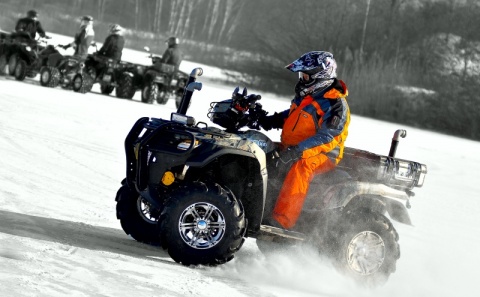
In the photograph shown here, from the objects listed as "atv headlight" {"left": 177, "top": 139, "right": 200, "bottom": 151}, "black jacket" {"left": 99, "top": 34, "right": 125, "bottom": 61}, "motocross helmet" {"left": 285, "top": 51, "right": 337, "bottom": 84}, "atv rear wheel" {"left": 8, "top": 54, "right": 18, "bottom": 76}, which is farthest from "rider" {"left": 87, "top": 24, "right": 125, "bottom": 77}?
"atv headlight" {"left": 177, "top": 139, "right": 200, "bottom": 151}

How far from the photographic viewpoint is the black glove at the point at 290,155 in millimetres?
7355

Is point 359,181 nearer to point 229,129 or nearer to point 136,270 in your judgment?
point 229,129

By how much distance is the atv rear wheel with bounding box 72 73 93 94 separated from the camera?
2395 cm

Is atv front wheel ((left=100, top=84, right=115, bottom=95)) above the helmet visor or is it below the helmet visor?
below

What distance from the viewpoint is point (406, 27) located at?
49156 millimetres

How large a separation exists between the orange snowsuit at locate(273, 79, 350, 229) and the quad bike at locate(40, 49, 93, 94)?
16919 mm

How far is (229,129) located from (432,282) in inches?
87.6

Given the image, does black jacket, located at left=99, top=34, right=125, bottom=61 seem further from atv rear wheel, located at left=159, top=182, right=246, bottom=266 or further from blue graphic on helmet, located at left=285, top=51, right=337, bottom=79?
atv rear wheel, located at left=159, top=182, right=246, bottom=266

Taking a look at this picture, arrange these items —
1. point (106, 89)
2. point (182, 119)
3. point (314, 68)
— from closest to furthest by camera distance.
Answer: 1. point (182, 119)
2. point (314, 68)
3. point (106, 89)

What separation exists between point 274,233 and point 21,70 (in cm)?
1828

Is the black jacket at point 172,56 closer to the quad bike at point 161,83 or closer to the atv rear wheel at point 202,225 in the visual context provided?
the quad bike at point 161,83

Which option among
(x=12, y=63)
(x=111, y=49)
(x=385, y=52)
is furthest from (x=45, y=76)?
(x=385, y=52)

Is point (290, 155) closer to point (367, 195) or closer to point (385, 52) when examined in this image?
point (367, 195)

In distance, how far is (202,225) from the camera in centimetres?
704
